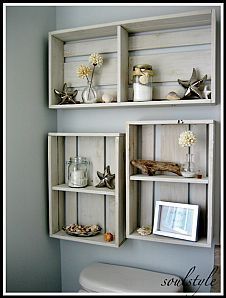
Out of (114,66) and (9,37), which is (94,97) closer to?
(114,66)

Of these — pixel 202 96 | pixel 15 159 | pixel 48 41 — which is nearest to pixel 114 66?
pixel 48 41

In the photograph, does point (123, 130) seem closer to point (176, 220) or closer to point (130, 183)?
point (130, 183)

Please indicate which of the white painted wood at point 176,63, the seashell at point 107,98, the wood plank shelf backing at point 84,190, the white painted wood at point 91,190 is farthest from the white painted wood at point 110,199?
the white painted wood at point 176,63

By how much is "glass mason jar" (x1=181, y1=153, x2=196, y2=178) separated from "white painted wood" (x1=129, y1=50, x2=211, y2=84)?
0.40 meters

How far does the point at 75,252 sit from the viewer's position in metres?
1.92

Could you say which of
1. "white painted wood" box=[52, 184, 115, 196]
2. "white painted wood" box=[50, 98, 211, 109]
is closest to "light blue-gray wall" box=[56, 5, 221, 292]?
"white painted wood" box=[50, 98, 211, 109]

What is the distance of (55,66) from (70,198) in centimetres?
75

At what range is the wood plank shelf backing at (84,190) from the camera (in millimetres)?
1710

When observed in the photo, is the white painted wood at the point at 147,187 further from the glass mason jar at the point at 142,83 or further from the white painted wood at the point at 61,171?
the white painted wood at the point at 61,171

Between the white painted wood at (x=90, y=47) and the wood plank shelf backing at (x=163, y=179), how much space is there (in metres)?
0.46

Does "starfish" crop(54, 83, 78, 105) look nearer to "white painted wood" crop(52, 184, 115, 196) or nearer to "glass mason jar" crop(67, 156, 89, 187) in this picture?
"glass mason jar" crop(67, 156, 89, 187)

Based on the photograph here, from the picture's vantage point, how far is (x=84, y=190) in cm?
171

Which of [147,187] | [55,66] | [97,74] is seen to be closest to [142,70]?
[97,74]

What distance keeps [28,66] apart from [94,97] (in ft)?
1.22
